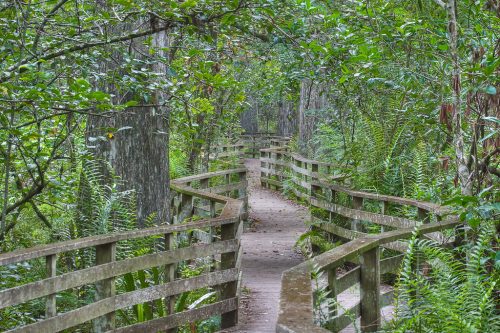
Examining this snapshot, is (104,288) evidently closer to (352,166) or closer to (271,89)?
(352,166)

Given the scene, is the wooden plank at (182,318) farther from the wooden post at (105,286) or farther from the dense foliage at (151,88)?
the dense foliage at (151,88)

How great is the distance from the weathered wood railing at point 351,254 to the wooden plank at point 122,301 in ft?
5.36

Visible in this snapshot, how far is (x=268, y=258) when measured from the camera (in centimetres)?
1265

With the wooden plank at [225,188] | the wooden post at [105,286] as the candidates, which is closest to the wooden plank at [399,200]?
the wooden plank at [225,188]

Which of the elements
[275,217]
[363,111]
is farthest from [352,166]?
[275,217]

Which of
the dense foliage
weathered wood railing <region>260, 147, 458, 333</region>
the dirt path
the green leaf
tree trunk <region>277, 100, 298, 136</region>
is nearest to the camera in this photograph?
weathered wood railing <region>260, 147, 458, 333</region>

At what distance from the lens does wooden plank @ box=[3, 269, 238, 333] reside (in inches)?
202

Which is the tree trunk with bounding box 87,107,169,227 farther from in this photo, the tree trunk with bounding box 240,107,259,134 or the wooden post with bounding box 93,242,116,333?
the tree trunk with bounding box 240,107,259,134

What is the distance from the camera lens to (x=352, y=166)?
12750 mm

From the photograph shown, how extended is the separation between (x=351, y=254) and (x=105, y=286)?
218cm

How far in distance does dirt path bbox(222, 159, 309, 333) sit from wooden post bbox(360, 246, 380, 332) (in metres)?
1.88

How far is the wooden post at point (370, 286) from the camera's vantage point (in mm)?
5641

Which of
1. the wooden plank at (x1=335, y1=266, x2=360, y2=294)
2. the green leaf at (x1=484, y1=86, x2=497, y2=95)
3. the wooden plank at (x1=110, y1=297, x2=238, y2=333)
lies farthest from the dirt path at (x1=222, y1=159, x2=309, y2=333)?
the green leaf at (x1=484, y1=86, x2=497, y2=95)

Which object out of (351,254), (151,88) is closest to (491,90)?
(351,254)
